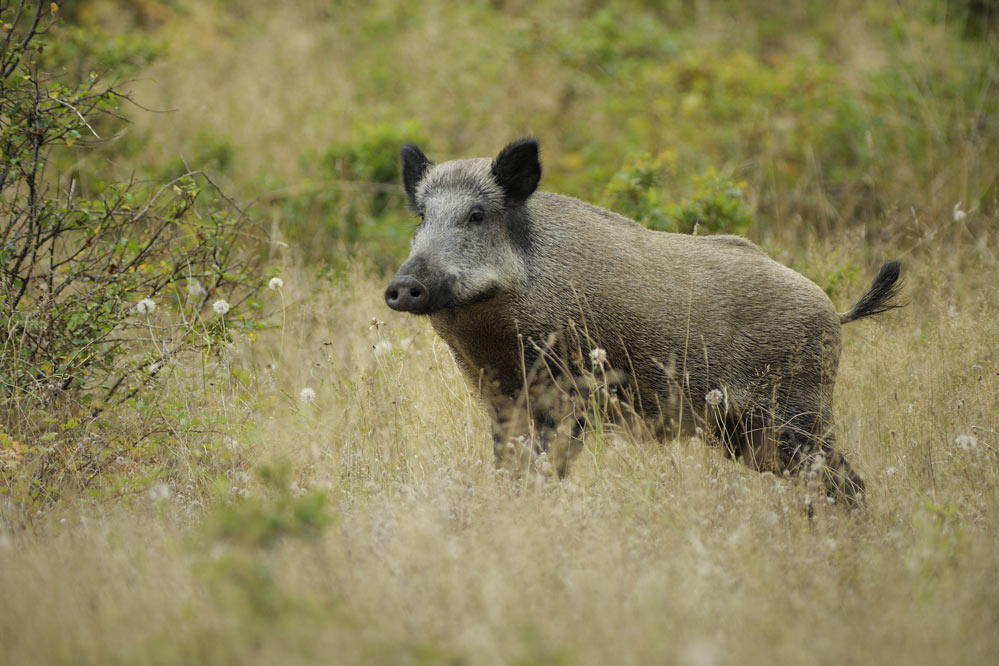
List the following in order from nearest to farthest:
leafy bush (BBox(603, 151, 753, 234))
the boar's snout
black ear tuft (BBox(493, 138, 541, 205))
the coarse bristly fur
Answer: the boar's snout → the coarse bristly fur → black ear tuft (BBox(493, 138, 541, 205)) → leafy bush (BBox(603, 151, 753, 234))

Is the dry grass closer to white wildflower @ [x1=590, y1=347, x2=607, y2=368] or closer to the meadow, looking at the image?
the meadow

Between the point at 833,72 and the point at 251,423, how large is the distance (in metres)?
9.21

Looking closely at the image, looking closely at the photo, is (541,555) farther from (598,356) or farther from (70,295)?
(70,295)

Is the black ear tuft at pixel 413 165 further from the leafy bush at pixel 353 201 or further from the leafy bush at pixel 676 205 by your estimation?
the leafy bush at pixel 353 201

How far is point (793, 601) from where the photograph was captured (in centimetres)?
318

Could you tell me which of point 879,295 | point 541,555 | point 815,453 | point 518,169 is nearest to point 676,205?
point 879,295

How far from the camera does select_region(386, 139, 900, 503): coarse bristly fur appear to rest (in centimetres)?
481

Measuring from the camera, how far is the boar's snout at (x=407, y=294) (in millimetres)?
4375

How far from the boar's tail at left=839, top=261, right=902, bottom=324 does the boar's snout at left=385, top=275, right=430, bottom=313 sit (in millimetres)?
2449

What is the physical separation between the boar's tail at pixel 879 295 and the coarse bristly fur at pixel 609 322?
2 centimetres

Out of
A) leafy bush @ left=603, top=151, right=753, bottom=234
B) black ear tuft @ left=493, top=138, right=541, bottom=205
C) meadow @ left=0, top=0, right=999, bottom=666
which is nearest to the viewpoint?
meadow @ left=0, top=0, right=999, bottom=666

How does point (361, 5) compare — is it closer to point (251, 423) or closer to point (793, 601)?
point (251, 423)

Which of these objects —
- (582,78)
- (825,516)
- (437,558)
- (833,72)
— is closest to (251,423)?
(437,558)

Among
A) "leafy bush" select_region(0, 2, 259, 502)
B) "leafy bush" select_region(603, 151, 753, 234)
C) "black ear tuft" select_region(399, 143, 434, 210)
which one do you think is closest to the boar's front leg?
"black ear tuft" select_region(399, 143, 434, 210)
